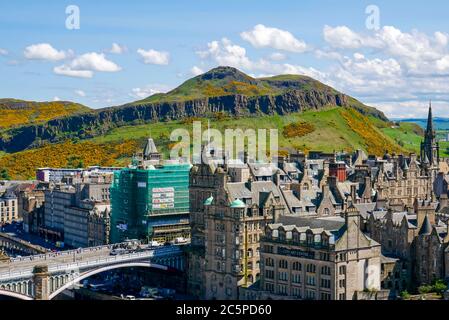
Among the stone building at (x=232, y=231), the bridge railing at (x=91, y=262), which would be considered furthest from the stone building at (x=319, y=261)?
the bridge railing at (x=91, y=262)

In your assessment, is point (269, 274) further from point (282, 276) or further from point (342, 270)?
point (342, 270)

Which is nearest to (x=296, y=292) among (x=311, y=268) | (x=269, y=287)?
(x=311, y=268)

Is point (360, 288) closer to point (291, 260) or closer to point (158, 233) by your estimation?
point (291, 260)

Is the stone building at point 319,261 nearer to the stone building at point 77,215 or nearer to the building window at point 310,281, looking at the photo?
the building window at point 310,281

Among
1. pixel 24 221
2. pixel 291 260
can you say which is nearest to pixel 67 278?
pixel 291 260

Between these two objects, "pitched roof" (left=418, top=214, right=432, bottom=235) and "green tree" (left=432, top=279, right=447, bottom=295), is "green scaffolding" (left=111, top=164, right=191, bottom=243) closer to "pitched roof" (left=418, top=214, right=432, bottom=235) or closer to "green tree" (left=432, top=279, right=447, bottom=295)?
"pitched roof" (left=418, top=214, right=432, bottom=235)
